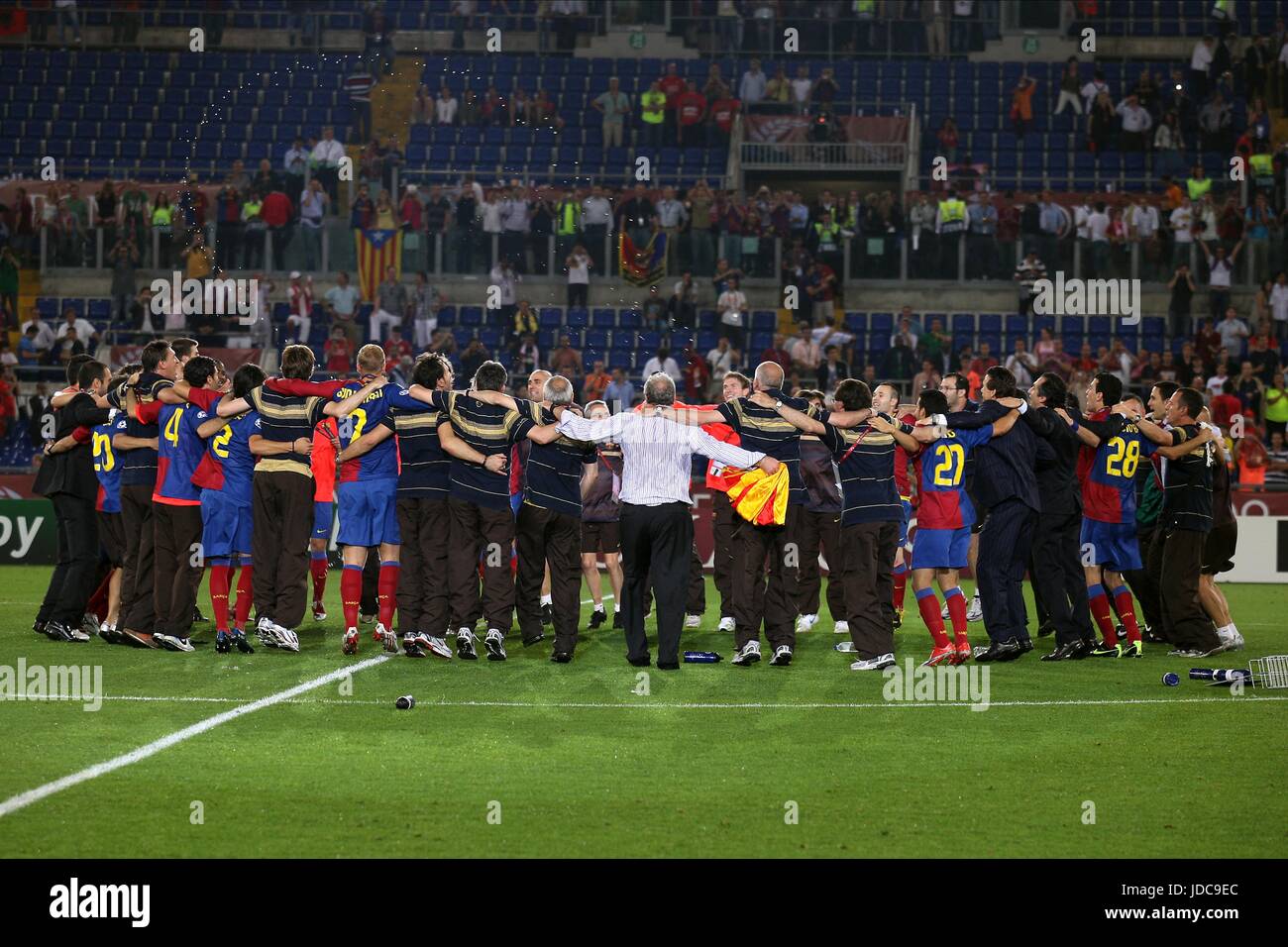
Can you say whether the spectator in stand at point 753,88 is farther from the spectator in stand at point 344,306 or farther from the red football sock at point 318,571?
the red football sock at point 318,571

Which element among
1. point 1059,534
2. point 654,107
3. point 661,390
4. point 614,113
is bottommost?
point 1059,534

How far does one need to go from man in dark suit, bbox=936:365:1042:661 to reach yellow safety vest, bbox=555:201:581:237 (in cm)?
1654

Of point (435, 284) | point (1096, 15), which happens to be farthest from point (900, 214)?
point (1096, 15)

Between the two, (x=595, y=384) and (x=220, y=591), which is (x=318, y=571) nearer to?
(x=220, y=591)

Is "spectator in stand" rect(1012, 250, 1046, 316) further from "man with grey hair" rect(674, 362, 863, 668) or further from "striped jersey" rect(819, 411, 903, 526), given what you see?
"man with grey hair" rect(674, 362, 863, 668)

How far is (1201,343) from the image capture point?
1071 inches

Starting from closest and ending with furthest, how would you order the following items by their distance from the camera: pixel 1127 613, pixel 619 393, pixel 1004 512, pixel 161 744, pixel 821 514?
1. pixel 161 744
2. pixel 1004 512
3. pixel 1127 613
4. pixel 821 514
5. pixel 619 393

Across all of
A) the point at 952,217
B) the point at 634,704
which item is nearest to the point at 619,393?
the point at 952,217

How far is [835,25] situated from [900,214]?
8.71m

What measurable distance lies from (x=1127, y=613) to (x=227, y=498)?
24.2 ft

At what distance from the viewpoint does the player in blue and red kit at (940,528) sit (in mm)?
11969

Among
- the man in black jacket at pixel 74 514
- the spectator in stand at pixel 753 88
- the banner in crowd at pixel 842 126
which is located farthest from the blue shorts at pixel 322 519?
the spectator in stand at pixel 753 88

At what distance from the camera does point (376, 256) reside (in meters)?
28.0

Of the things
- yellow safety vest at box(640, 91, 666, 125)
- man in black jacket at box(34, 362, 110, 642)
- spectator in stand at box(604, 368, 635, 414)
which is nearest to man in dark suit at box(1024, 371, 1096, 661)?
man in black jacket at box(34, 362, 110, 642)
